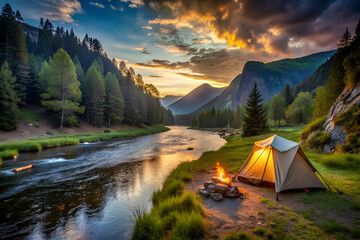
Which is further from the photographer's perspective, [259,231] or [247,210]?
[247,210]

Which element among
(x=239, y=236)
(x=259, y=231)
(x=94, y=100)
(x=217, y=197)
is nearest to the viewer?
(x=239, y=236)

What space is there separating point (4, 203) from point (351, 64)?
106ft

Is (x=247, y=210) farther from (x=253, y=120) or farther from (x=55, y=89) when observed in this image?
(x=55, y=89)

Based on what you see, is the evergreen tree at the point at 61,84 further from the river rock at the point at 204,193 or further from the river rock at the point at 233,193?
the river rock at the point at 233,193

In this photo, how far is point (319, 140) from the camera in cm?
1717

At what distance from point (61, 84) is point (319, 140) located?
4560 cm

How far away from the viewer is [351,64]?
18.8 m

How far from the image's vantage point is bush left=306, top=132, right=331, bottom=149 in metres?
16.3

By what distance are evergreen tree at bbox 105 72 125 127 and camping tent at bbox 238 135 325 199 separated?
4829cm

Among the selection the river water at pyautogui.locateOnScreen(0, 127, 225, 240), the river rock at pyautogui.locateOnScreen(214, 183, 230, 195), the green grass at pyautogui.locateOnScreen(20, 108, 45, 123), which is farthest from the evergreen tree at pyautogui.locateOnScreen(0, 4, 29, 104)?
the river rock at pyautogui.locateOnScreen(214, 183, 230, 195)

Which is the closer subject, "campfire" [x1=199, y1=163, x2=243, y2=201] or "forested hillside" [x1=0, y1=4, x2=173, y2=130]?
"campfire" [x1=199, y1=163, x2=243, y2=201]

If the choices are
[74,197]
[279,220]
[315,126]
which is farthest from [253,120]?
[74,197]

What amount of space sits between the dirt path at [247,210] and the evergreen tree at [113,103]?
48130mm

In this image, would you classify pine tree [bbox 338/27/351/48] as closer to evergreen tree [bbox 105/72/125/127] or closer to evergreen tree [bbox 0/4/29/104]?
evergreen tree [bbox 105/72/125/127]
